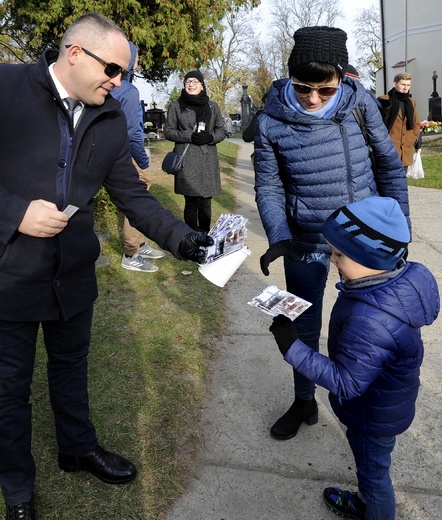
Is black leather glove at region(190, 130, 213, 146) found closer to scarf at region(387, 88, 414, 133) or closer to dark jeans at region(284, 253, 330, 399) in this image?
scarf at region(387, 88, 414, 133)

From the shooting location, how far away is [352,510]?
240cm

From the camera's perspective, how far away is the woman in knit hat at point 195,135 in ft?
19.1

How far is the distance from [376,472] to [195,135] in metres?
4.41

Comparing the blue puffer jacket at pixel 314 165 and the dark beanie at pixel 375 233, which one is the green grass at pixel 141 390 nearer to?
the blue puffer jacket at pixel 314 165

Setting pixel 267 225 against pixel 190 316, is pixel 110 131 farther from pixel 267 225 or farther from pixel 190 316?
pixel 190 316

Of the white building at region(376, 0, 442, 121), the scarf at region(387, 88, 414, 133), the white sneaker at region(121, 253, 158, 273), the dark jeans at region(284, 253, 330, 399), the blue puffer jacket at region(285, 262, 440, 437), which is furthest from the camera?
the white building at region(376, 0, 442, 121)

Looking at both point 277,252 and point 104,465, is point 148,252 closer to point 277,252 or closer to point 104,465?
point 104,465

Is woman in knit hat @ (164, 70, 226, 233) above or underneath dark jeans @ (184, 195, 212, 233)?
above

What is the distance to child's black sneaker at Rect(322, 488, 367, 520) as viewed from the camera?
7.87ft

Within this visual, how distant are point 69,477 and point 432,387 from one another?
2343mm

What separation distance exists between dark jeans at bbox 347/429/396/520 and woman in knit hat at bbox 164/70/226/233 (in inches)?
163

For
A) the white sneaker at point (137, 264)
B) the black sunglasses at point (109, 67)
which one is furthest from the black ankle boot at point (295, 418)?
the white sneaker at point (137, 264)

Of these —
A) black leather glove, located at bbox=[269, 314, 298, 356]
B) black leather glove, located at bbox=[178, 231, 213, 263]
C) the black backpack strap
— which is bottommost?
black leather glove, located at bbox=[269, 314, 298, 356]

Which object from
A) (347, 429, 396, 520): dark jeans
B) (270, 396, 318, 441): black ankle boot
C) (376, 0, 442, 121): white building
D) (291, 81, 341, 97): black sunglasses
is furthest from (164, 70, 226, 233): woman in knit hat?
(376, 0, 442, 121): white building
